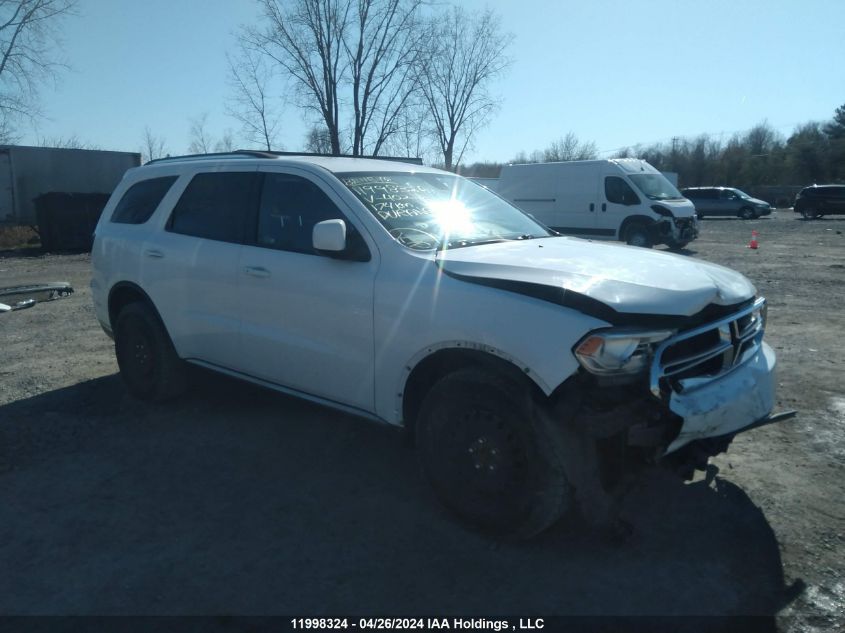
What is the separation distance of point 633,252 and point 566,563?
1937 millimetres

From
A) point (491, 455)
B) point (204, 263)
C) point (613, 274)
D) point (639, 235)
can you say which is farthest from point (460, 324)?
point (639, 235)

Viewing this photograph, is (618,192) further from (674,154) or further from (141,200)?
(674,154)

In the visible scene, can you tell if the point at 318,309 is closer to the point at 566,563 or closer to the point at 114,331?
the point at 566,563

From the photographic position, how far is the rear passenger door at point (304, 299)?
12.9 feet

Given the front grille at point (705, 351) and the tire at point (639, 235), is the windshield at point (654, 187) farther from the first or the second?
the front grille at point (705, 351)

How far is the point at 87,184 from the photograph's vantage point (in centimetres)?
2719

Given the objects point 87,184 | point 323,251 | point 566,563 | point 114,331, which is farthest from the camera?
point 87,184

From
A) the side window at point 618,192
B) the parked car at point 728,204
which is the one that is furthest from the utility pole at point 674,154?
the side window at point 618,192

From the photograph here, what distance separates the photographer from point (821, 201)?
3322 cm

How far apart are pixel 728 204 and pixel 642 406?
3717 centimetres

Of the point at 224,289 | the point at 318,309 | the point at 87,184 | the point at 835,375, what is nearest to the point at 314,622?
the point at 318,309

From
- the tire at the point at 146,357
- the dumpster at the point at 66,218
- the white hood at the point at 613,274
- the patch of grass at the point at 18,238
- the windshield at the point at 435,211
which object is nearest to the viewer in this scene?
the white hood at the point at 613,274

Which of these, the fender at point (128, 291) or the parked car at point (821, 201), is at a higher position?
the parked car at point (821, 201)

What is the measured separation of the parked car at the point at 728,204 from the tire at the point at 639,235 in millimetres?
19503
